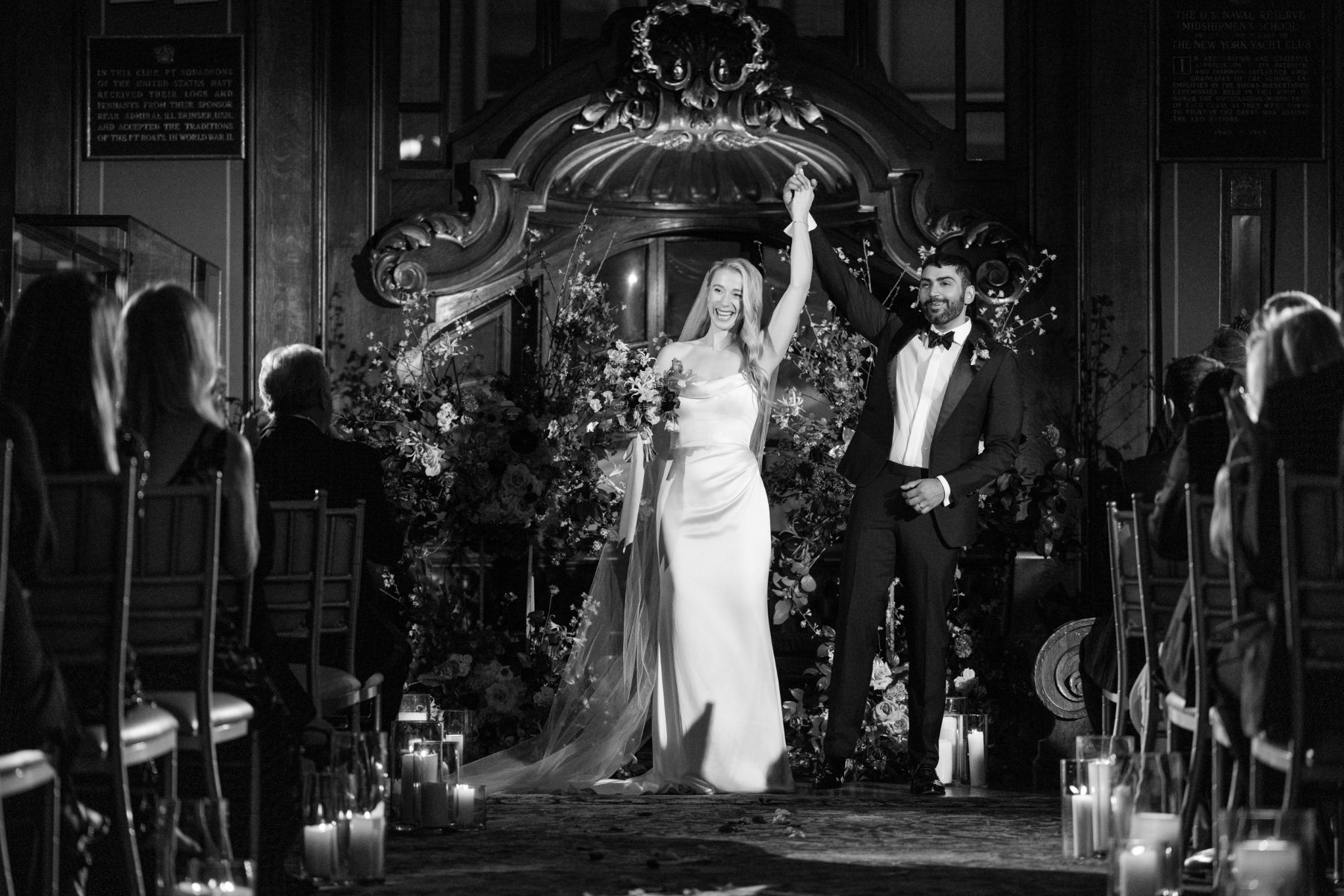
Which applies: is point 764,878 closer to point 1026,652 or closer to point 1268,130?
point 1026,652

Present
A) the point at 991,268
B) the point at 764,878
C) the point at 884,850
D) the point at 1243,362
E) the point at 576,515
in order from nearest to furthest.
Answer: the point at 764,878 < the point at 884,850 < the point at 1243,362 < the point at 576,515 < the point at 991,268

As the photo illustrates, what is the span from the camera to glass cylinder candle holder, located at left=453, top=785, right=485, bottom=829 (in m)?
5.06

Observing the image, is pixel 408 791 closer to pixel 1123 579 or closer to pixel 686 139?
pixel 1123 579

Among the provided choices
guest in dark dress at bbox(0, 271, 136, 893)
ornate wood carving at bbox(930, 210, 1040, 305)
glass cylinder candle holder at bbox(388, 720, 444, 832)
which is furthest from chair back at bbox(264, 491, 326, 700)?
ornate wood carving at bbox(930, 210, 1040, 305)

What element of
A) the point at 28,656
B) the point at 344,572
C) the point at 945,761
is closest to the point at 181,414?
the point at 28,656

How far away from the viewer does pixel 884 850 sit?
4727 mm

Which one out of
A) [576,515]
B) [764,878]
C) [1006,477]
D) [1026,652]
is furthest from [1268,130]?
[764,878]

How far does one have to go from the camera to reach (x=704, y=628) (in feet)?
20.2

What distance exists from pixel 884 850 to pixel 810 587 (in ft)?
8.06

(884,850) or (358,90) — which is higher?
(358,90)

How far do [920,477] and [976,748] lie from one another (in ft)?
3.82

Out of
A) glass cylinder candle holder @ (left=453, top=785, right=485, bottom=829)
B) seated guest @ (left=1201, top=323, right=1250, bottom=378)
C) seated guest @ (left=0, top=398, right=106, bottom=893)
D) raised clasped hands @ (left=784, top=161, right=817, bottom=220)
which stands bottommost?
glass cylinder candle holder @ (left=453, top=785, right=485, bottom=829)

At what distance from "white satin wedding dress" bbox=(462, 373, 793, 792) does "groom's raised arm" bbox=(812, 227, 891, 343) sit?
1.44 ft

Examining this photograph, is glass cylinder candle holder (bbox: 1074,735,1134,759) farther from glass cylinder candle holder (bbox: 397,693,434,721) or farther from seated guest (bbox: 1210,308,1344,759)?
glass cylinder candle holder (bbox: 397,693,434,721)
